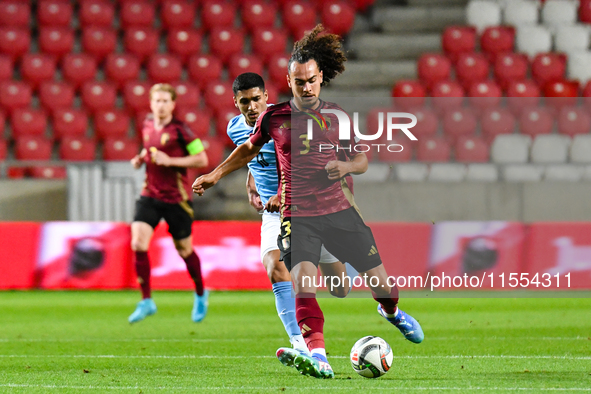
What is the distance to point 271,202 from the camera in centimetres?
540

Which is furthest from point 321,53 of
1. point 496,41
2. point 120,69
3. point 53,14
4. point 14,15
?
point 14,15

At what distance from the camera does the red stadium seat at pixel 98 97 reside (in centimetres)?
1397

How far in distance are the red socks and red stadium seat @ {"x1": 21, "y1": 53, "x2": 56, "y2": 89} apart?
1081 cm

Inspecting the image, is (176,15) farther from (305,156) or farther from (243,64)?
(305,156)

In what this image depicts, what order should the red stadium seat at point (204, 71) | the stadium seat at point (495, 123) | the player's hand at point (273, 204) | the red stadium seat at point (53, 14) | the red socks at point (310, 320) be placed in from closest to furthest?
the red socks at point (310, 320)
the player's hand at point (273, 204)
the stadium seat at point (495, 123)
the red stadium seat at point (204, 71)
the red stadium seat at point (53, 14)

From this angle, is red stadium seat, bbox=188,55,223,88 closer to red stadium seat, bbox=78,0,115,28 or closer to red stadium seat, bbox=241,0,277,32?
red stadium seat, bbox=241,0,277,32

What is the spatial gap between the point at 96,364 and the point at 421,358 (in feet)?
6.77

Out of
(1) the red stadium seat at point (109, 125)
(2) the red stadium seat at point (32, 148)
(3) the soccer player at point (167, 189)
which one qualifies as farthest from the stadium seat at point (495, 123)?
(2) the red stadium seat at point (32, 148)

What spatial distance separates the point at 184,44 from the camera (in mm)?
14891

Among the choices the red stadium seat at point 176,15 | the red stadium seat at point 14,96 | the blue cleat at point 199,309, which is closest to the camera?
the blue cleat at point 199,309

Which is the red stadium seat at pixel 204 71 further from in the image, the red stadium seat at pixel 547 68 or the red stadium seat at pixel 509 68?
the red stadium seat at pixel 547 68

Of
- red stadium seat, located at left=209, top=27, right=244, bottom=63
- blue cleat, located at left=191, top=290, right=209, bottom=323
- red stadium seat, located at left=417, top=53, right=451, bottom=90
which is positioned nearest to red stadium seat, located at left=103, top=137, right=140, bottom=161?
red stadium seat, located at left=209, top=27, right=244, bottom=63

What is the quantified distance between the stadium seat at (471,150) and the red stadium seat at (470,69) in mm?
3758

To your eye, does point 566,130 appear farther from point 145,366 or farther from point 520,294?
point 145,366
